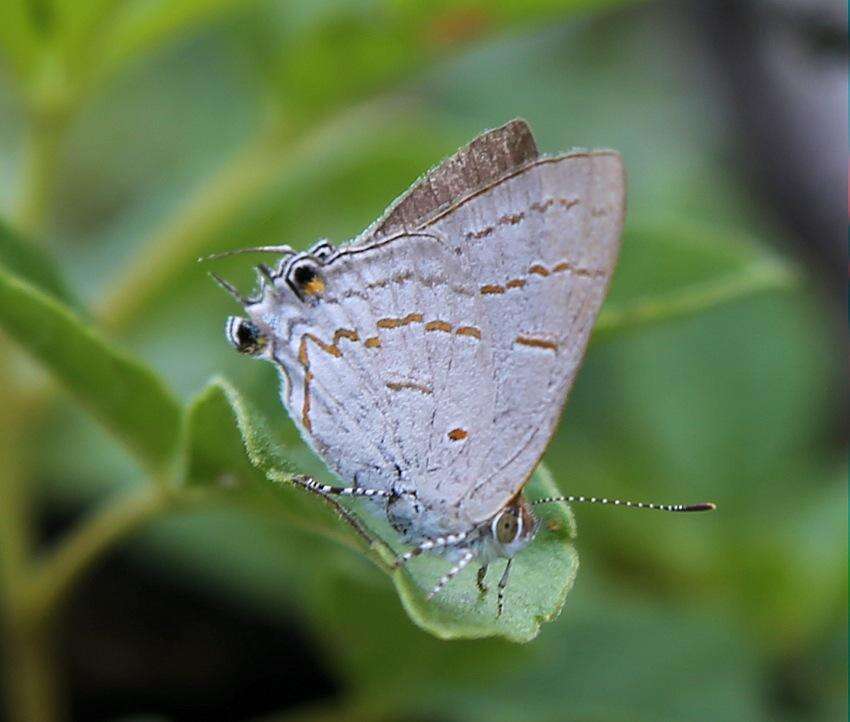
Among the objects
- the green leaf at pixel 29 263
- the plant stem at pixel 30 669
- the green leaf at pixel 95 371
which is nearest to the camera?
the green leaf at pixel 95 371

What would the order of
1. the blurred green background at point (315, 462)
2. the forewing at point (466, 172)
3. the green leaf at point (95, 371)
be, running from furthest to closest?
the blurred green background at point (315, 462) < the forewing at point (466, 172) < the green leaf at point (95, 371)

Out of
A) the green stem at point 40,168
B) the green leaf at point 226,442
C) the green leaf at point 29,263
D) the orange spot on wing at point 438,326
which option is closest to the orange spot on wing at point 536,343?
the orange spot on wing at point 438,326

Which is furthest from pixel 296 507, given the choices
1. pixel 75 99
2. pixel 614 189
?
pixel 75 99

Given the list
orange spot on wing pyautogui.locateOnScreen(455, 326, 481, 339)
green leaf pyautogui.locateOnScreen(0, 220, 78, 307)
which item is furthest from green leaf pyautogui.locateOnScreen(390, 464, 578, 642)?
green leaf pyautogui.locateOnScreen(0, 220, 78, 307)

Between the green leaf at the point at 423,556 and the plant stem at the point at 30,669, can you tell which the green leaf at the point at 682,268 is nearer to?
the green leaf at the point at 423,556

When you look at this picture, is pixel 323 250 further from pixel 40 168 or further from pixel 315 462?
pixel 40 168

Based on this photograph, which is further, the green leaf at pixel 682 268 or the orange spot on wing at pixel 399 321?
the green leaf at pixel 682 268

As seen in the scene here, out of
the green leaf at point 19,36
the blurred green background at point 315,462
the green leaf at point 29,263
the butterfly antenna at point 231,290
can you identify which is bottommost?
the blurred green background at point 315,462
